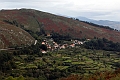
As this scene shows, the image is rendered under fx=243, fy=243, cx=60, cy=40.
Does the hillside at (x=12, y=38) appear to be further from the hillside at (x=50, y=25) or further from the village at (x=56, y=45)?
the hillside at (x=50, y=25)

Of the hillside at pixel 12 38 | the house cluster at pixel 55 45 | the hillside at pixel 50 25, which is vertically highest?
the hillside at pixel 50 25

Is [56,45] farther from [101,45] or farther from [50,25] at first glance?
[50,25]

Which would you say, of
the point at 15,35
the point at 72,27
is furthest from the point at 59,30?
the point at 15,35

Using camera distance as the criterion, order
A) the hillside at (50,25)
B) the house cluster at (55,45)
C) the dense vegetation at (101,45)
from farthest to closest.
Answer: the hillside at (50,25)
the dense vegetation at (101,45)
the house cluster at (55,45)

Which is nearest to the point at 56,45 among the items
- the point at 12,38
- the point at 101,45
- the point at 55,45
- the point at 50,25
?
the point at 55,45

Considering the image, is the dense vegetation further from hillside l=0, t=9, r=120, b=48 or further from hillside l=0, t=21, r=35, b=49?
hillside l=0, t=21, r=35, b=49

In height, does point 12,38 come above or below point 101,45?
above

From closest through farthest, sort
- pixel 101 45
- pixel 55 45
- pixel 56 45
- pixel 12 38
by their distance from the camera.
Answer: pixel 12 38 < pixel 55 45 < pixel 56 45 < pixel 101 45

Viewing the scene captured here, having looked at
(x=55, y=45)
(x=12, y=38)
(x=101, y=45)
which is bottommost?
(x=55, y=45)

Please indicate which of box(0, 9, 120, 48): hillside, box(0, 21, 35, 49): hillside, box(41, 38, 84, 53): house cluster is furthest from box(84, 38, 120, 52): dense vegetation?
box(0, 21, 35, 49): hillside

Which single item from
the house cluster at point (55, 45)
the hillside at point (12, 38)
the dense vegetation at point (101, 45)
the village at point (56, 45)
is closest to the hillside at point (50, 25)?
the dense vegetation at point (101, 45)

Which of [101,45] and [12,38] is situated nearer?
[12,38]

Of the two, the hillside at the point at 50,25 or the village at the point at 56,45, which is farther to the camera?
the hillside at the point at 50,25

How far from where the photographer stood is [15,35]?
349 ft
